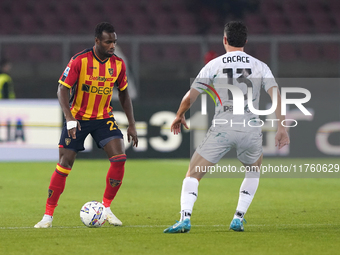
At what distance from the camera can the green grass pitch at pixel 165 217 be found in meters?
4.85

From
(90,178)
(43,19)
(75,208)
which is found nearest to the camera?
(75,208)

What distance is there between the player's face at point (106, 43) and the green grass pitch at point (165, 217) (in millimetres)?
1645

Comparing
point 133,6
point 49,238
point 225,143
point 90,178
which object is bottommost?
point 90,178

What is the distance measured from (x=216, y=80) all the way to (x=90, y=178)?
5.81 metres

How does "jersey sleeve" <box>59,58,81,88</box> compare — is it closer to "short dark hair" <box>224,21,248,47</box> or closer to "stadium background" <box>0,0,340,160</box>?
"short dark hair" <box>224,21,248,47</box>

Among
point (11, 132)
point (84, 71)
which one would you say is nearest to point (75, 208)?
point (84, 71)

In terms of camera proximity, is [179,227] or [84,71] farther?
[84,71]

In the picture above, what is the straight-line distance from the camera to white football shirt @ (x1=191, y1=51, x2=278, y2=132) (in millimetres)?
5320

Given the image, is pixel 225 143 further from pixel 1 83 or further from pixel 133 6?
pixel 133 6

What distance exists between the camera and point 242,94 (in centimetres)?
533

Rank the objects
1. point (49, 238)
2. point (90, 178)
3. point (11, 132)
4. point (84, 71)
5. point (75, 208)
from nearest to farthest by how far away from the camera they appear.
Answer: point (49, 238)
point (84, 71)
point (75, 208)
point (90, 178)
point (11, 132)

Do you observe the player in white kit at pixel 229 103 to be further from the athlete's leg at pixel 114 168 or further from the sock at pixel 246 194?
the athlete's leg at pixel 114 168

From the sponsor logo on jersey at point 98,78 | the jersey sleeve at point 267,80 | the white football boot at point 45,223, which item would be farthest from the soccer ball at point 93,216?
the jersey sleeve at point 267,80

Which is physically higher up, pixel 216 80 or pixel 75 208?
pixel 216 80
